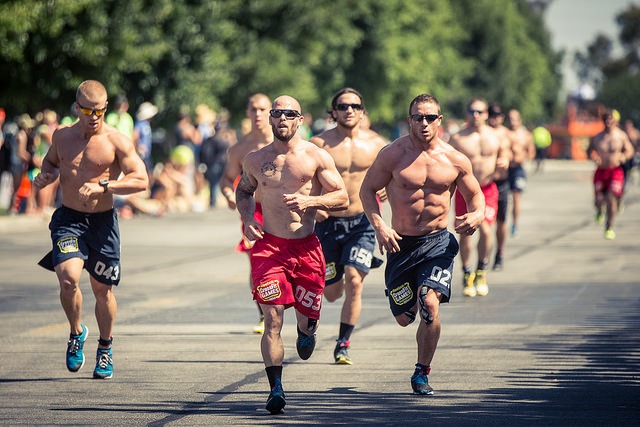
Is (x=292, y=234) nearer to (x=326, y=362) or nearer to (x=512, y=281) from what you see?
(x=326, y=362)

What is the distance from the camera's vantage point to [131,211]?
26.8 meters

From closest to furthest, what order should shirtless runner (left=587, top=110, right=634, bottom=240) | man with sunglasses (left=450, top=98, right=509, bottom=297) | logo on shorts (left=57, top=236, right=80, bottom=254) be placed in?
logo on shorts (left=57, top=236, right=80, bottom=254), man with sunglasses (left=450, top=98, right=509, bottom=297), shirtless runner (left=587, top=110, right=634, bottom=240)

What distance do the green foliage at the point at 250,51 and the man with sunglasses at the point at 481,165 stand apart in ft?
40.7

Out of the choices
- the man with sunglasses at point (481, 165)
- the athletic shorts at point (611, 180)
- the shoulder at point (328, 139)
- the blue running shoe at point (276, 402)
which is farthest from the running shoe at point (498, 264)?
the blue running shoe at point (276, 402)

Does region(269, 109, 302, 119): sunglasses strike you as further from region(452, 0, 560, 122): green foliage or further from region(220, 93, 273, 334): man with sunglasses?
region(452, 0, 560, 122): green foliage

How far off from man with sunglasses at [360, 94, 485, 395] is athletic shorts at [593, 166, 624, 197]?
1312cm

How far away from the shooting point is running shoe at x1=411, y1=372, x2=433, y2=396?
8594mm

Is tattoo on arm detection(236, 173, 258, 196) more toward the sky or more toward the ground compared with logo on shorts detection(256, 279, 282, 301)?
more toward the sky

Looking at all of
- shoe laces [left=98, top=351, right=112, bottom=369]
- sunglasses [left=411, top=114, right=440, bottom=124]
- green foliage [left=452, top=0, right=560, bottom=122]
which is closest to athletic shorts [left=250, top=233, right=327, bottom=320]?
sunglasses [left=411, top=114, right=440, bottom=124]

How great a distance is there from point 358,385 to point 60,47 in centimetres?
2029

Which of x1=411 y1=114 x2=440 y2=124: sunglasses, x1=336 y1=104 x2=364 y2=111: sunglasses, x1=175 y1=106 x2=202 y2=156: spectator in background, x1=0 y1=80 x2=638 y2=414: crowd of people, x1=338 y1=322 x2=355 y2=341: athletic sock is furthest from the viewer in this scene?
x1=175 y1=106 x2=202 y2=156: spectator in background

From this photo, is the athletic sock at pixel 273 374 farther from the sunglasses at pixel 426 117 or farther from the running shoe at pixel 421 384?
the sunglasses at pixel 426 117

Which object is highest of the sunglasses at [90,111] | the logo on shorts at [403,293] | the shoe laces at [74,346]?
the sunglasses at [90,111]

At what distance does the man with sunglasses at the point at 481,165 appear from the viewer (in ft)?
47.9
